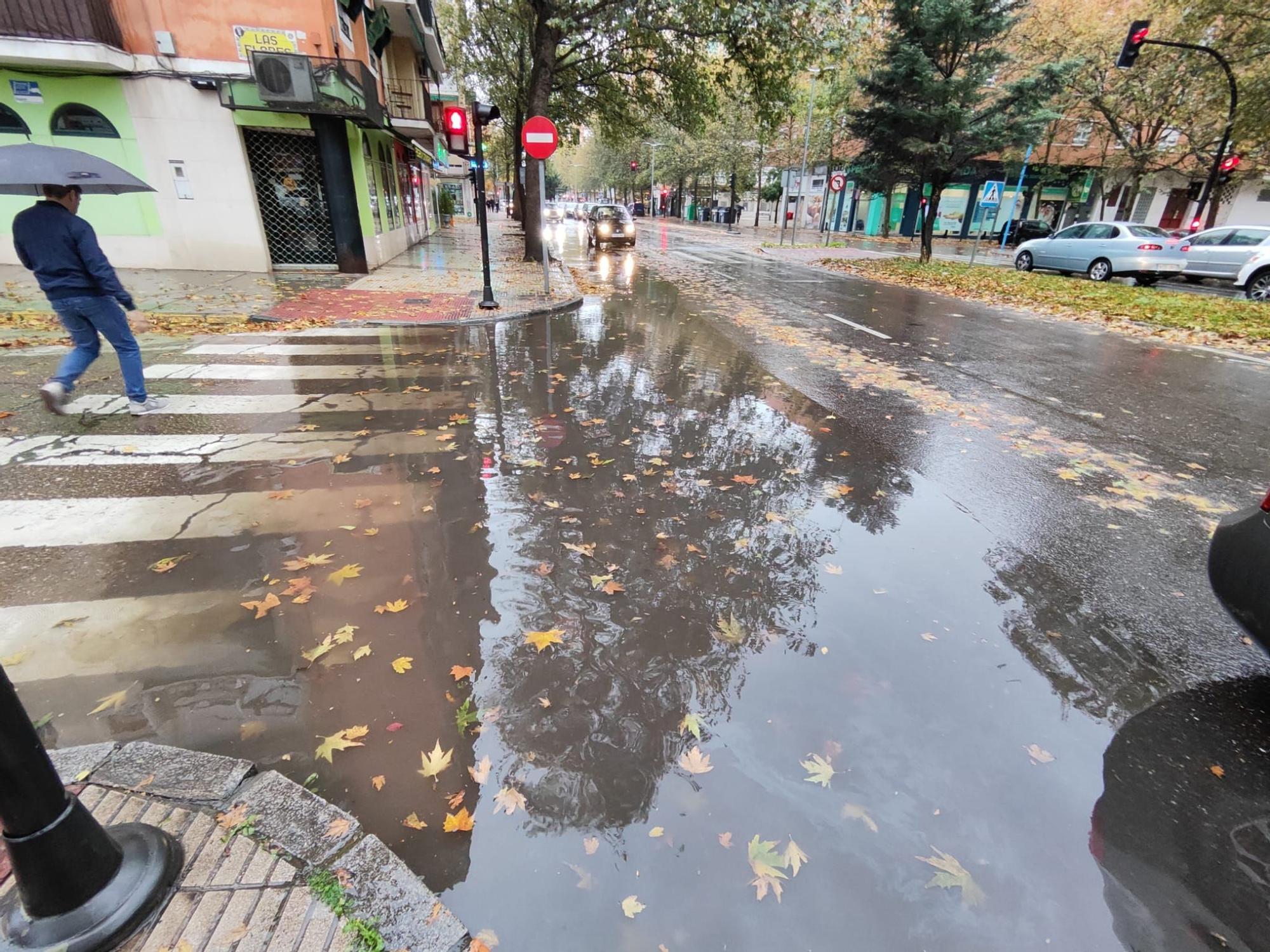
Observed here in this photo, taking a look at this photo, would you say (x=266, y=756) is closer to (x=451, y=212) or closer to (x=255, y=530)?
(x=255, y=530)

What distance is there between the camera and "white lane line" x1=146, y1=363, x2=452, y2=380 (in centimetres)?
730

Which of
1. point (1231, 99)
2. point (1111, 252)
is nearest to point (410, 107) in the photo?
point (1111, 252)

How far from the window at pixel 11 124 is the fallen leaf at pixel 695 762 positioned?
18.1 metres

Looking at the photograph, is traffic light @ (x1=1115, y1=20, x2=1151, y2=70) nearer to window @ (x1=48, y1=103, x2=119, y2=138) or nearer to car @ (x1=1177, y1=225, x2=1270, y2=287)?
car @ (x1=1177, y1=225, x2=1270, y2=287)

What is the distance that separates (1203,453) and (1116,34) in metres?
30.6

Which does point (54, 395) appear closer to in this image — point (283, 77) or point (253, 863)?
point (253, 863)

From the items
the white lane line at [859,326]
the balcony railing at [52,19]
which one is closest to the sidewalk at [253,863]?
the white lane line at [859,326]

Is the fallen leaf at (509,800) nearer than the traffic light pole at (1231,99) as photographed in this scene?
Yes

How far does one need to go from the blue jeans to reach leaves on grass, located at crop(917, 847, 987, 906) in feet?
23.4

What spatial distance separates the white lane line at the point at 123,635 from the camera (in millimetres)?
2922

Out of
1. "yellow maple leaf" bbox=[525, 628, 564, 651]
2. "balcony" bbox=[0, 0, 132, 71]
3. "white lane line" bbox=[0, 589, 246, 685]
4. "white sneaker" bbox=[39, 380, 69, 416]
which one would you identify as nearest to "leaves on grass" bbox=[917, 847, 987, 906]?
"yellow maple leaf" bbox=[525, 628, 564, 651]

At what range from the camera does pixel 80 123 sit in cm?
1300

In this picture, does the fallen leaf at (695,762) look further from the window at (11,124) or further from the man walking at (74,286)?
the window at (11,124)

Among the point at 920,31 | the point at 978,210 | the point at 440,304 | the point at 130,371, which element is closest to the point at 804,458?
the point at 130,371
